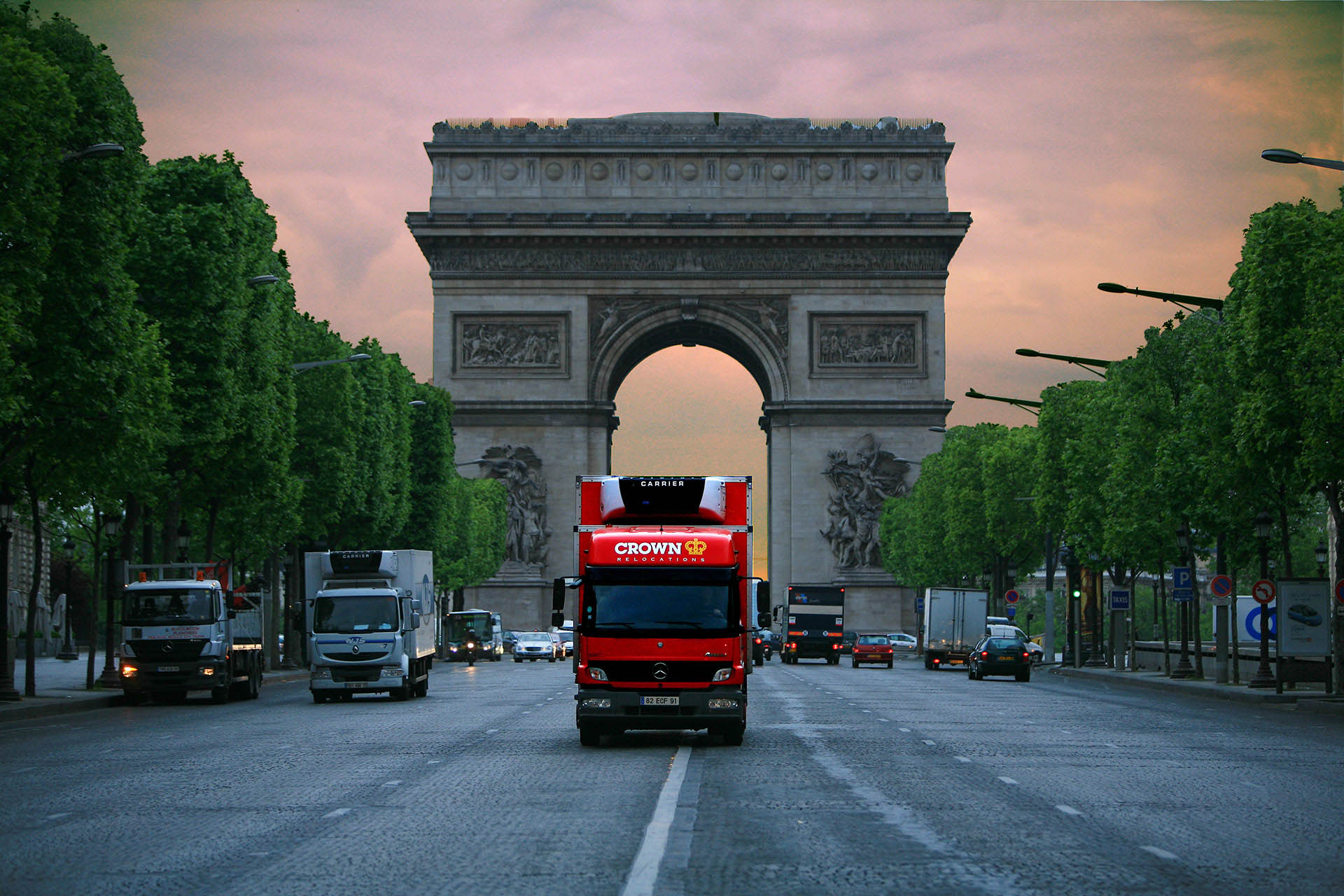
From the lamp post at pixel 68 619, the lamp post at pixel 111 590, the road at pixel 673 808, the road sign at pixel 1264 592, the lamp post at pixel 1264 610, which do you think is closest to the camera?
the road at pixel 673 808

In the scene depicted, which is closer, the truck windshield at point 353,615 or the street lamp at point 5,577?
the street lamp at point 5,577

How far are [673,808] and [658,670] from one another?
8631 millimetres

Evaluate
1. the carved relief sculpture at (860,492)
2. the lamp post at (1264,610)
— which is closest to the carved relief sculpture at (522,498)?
the carved relief sculpture at (860,492)

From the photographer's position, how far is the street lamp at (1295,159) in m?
34.2

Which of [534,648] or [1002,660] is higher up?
[1002,660]

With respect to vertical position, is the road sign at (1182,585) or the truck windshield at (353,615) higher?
the road sign at (1182,585)

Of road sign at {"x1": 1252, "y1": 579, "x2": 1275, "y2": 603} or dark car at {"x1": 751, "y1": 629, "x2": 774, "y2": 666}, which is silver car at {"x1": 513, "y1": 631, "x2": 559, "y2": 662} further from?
road sign at {"x1": 1252, "y1": 579, "x2": 1275, "y2": 603}

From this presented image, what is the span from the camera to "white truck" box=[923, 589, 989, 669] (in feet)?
251

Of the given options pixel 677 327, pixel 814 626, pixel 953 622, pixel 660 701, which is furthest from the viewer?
pixel 677 327

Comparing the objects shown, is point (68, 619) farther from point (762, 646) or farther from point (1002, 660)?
point (1002, 660)

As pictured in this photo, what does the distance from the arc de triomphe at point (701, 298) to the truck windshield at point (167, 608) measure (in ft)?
184

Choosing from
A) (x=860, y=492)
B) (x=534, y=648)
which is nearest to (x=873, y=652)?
(x=534, y=648)

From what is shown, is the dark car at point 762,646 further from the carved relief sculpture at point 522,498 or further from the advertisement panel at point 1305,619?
the advertisement panel at point 1305,619

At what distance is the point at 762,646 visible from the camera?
8731 centimetres
